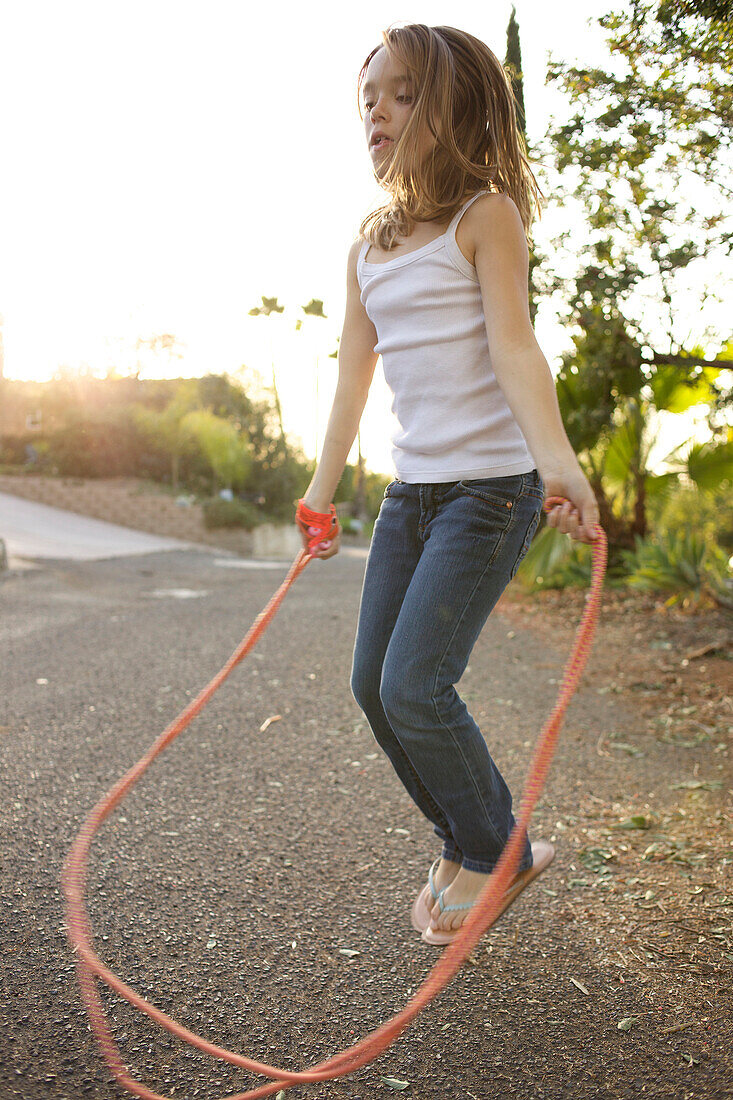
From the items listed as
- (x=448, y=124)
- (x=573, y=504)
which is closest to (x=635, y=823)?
(x=573, y=504)

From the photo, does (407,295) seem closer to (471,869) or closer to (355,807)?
(471,869)

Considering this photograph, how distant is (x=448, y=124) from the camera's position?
1.90m

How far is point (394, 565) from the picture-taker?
81.5 inches

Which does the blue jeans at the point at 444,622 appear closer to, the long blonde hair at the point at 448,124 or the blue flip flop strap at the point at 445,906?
the blue flip flop strap at the point at 445,906

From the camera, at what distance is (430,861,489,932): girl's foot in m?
2.07

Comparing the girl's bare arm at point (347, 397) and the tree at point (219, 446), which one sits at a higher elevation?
the tree at point (219, 446)

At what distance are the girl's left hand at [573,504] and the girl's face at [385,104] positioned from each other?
78 centimetres

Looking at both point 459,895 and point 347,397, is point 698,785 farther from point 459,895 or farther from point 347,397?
point 347,397

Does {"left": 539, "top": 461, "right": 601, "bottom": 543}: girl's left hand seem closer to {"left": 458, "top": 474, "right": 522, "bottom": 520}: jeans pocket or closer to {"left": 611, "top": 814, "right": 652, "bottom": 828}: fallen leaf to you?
{"left": 458, "top": 474, "right": 522, "bottom": 520}: jeans pocket

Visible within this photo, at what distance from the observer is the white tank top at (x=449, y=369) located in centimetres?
192

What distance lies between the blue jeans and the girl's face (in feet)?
2.57

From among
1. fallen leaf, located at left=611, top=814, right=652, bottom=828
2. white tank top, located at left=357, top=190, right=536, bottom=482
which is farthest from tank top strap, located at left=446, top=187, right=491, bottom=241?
fallen leaf, located at left=611, top=814, right=652, bottom=828

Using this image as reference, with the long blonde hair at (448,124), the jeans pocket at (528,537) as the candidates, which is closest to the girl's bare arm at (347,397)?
the long blonde hair at (448,124)

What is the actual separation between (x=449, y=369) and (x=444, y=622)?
555 mm
